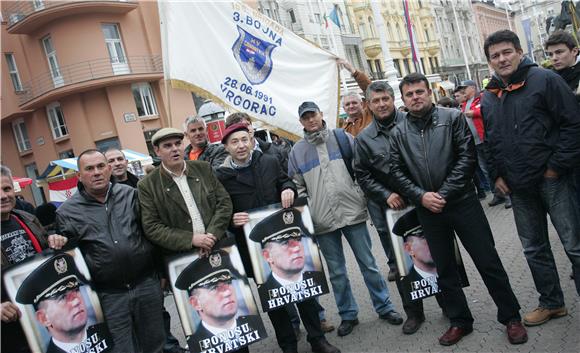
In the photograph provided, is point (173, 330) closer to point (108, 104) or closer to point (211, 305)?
point (211, 305)

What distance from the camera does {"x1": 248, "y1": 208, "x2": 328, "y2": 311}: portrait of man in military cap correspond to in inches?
157

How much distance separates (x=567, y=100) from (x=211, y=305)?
Result: 3.09m

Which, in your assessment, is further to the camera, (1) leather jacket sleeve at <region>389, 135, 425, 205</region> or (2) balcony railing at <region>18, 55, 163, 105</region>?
(2) balcony railing at <region>18, 55, 163, 105</region>

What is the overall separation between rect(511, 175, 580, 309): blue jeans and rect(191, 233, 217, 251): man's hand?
2.44 meters

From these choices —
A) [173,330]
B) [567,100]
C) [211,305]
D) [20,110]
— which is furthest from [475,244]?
[20,110]

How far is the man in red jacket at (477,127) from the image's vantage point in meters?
8.09

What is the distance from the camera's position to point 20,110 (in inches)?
1056

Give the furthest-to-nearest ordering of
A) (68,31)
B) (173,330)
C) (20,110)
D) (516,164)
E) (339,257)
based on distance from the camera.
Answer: (20,110) → (68,31) → (173,330) → (339,257) → (516,164)

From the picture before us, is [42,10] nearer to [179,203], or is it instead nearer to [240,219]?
[179,203]

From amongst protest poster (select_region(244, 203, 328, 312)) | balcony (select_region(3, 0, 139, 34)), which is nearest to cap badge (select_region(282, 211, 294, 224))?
protest poster (select_region(244, 203, 328, 312))

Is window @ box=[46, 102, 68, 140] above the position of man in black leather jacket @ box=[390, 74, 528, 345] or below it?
above

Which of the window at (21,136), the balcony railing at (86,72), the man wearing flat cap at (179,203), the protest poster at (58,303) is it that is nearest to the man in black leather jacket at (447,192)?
the man wearing flat cap at (179,203)

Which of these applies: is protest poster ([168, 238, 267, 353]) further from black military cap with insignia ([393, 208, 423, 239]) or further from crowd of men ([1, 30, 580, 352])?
black military cap with insignia ([393, 208, 423, 239])

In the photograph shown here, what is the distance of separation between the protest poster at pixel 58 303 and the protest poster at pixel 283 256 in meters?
1.26
